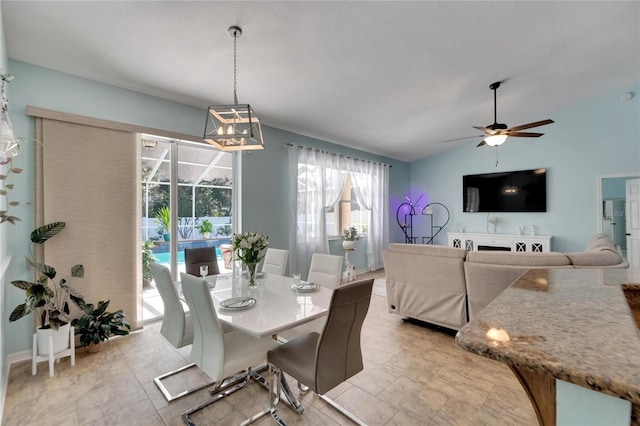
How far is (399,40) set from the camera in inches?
107

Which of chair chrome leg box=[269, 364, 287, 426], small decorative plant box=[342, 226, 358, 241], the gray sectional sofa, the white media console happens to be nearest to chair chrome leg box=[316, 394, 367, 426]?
chair chrome leg box=[269, 364, 287, 426]

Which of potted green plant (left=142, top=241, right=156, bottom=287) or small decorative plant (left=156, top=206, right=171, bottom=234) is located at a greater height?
small decorative plant (left=156, top=206, right=171, bottom=234)

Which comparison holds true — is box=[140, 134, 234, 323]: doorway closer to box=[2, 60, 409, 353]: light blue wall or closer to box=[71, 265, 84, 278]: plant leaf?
box=[2, 60, 409, 353]: light blue wall

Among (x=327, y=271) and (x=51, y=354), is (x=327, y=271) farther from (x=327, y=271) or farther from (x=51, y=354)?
(x=51, y=354)

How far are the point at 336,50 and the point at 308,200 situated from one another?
258 centimetres

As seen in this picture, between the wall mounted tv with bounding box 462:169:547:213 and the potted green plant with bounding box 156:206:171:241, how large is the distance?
6192 millimetres

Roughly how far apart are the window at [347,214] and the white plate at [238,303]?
134 inches

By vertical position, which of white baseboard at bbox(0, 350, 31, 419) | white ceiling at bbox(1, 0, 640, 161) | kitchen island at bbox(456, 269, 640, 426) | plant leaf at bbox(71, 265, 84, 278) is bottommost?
white baseboard at bbox(0, 350, 31, 419)

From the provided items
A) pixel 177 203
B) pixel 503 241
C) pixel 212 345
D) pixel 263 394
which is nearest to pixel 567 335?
pixel 212 345

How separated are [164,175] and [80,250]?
3.97ft

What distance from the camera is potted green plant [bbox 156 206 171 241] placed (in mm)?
3535

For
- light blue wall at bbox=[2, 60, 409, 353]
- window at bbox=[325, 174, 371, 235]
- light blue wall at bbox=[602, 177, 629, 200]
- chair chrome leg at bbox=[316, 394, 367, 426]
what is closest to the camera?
chair chrome leg at bbox=[316, 394, 367, 426]

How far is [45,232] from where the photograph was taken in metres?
2.56

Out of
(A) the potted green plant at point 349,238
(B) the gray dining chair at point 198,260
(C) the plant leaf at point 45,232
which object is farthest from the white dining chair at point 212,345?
(A) the potted green plant at point 349,238
